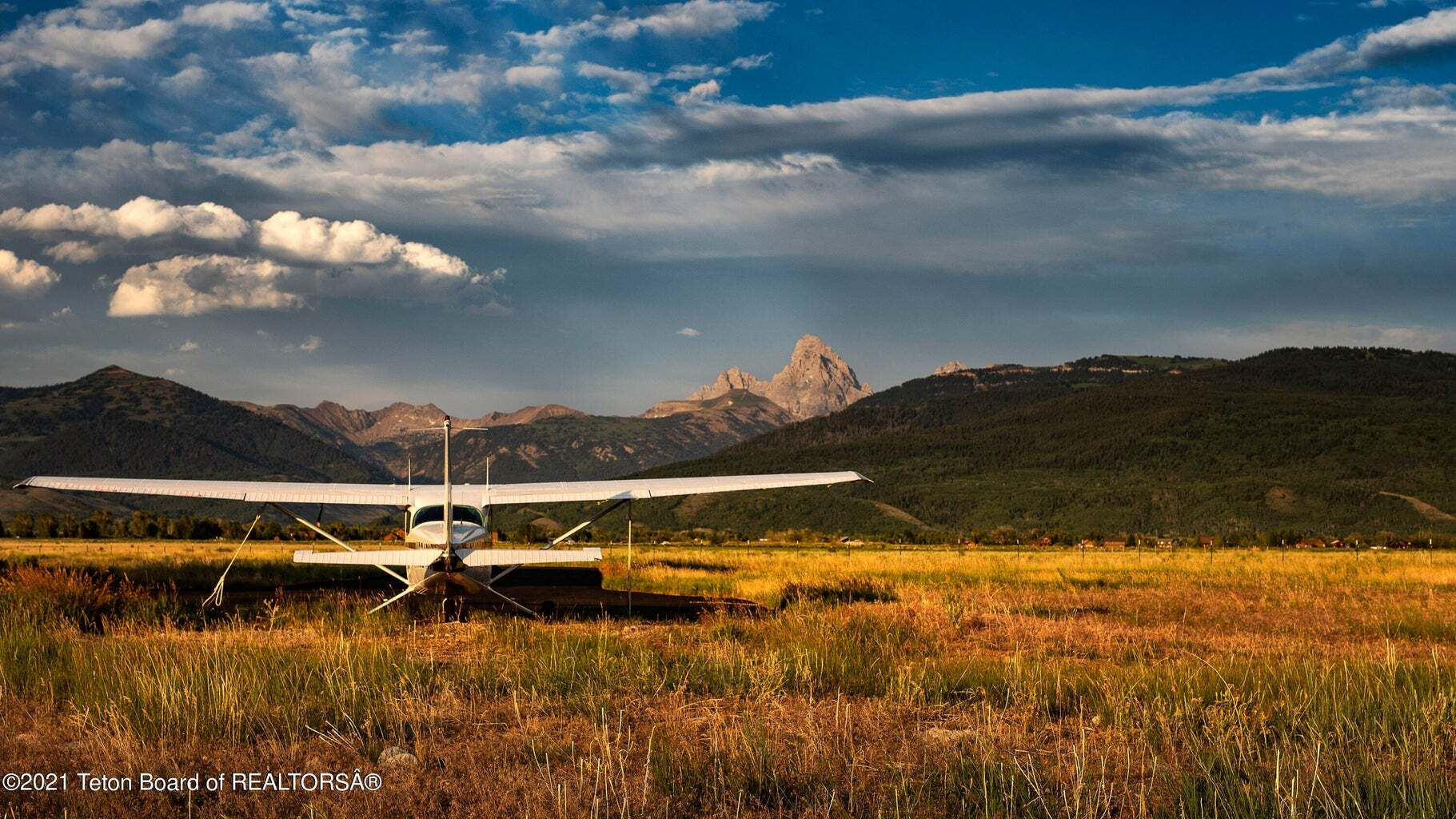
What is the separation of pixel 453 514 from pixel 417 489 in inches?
60.0

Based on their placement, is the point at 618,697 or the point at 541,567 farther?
the point at 541,567

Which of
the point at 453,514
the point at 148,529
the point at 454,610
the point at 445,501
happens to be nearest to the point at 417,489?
the point at 453,514

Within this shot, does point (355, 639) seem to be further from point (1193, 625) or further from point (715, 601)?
point (1193, 625)

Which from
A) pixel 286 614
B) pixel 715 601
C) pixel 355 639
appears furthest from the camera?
pixel 715 601

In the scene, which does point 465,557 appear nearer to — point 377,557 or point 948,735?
point 377,557

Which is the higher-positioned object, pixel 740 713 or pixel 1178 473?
pixel 740 713

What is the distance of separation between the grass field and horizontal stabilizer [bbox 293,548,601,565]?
1157 millimetres

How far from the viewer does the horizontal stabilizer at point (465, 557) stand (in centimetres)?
1758

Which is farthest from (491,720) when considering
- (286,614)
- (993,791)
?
(286,614)

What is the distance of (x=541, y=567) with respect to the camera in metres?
38.2

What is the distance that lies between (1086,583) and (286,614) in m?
20.5

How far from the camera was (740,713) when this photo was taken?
934cm

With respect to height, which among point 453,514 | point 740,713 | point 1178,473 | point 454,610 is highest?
point 453,514

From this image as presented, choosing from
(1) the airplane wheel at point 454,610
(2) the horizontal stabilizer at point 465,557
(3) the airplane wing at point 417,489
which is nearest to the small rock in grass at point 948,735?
(2) the horizontal stabilizer at point 465,557
